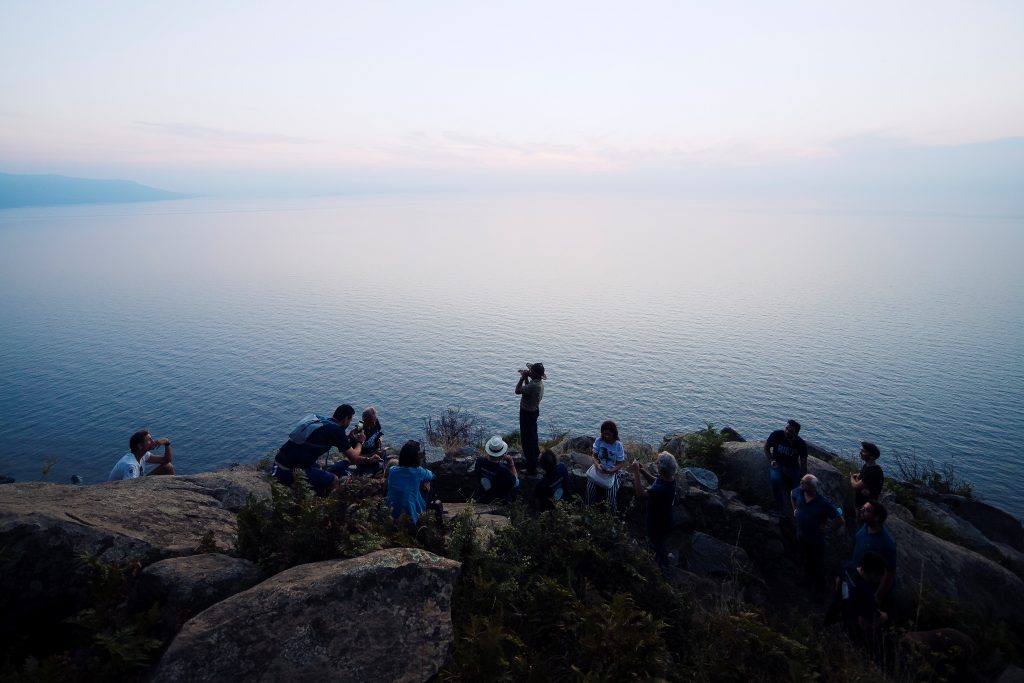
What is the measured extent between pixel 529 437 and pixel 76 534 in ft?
32.6

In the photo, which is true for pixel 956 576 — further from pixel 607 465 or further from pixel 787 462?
pixel 607 465

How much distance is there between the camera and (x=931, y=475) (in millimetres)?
29406

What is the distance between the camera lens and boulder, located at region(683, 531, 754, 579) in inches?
488

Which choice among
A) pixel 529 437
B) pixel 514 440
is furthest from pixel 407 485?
pixel 514 440

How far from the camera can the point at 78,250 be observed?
460 feet

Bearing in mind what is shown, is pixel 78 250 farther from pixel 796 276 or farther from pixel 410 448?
pixel 410 448

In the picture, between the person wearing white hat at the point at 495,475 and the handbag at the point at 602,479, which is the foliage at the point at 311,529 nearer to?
the person wearing white hat at the point at 495,475

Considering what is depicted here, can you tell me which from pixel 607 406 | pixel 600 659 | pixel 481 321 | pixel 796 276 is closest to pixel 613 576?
pixel 600 659

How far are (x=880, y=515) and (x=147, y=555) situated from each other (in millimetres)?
11582

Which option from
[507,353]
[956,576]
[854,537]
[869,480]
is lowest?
[507,353]

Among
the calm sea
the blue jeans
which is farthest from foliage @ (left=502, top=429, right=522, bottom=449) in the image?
the calm sea

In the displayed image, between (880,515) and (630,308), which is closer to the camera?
(880,515)

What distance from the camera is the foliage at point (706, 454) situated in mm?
16953

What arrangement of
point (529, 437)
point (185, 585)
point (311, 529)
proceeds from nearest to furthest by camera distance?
point (185, 585) → point (311, 529) → point (529, 437)
